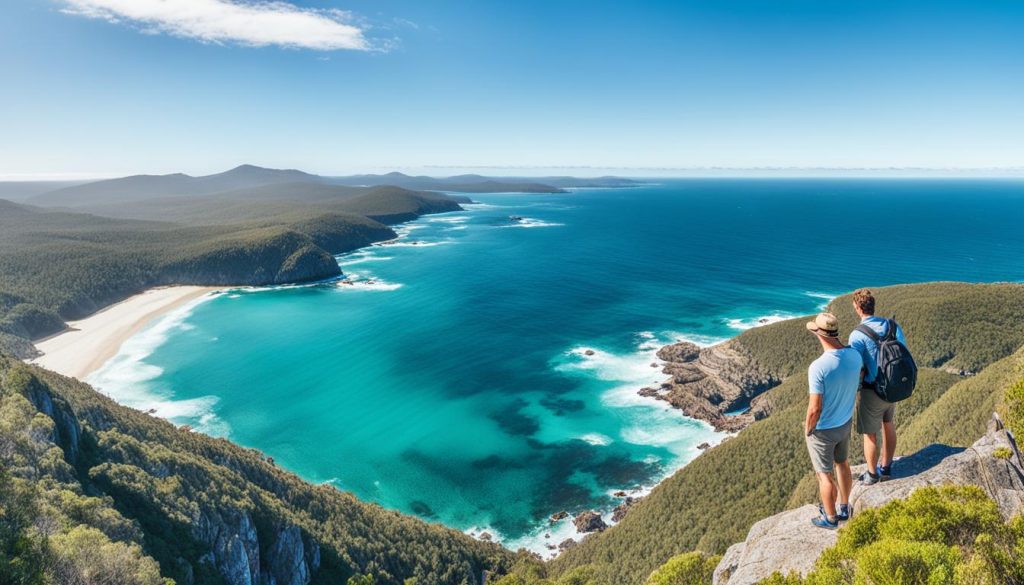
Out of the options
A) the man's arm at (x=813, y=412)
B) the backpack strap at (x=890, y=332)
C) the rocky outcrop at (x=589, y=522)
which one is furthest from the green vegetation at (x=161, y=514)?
the backpack strap at (x=890, y=332)

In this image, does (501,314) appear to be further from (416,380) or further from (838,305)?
(838,305)

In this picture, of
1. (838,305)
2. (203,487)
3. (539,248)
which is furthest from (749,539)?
(539,248)

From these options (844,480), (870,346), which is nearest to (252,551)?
(844,480)

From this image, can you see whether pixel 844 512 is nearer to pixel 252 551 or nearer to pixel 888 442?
pixel 888 442

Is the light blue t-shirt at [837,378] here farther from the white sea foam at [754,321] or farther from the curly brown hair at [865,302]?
the white sea foam at [754,321]

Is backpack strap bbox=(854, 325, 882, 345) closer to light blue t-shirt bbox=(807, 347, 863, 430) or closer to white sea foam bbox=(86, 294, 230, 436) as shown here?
light blue t-shirt bbox=(807, 347, 863, 430)
